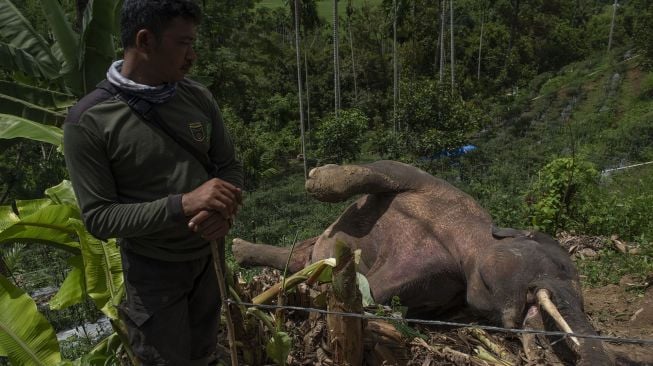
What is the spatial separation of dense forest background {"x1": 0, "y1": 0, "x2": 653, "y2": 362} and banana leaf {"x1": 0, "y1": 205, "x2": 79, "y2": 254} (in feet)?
3.09

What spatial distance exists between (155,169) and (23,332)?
170 centimetres

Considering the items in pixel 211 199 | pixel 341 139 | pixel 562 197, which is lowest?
pixel 341 139

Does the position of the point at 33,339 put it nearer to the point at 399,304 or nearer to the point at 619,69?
the point at 399,304

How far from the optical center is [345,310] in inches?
120

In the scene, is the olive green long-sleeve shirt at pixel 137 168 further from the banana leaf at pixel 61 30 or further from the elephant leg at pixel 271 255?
the banana leaf at pixel 61 30

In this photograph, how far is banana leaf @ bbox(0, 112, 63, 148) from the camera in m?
3.65

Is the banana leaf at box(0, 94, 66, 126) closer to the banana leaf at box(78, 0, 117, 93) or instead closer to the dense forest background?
the dense forest background

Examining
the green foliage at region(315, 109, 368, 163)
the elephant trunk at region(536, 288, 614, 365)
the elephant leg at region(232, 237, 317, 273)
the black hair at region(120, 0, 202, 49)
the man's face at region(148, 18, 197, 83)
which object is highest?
the black hair at region(120, 0, 202, 49)

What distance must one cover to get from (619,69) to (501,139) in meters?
12.3

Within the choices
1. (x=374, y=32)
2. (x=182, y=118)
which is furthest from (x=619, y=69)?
(x=182, y=118)

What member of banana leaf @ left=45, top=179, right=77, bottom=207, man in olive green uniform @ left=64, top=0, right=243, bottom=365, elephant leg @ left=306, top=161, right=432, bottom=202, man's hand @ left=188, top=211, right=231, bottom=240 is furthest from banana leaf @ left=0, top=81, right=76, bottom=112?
man's hand @ left=188, top=211, right=231, bottom=240

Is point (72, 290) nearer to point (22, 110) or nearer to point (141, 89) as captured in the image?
point (141, 89)

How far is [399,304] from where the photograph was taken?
395 cm

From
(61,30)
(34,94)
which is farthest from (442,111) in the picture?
(61,30)
